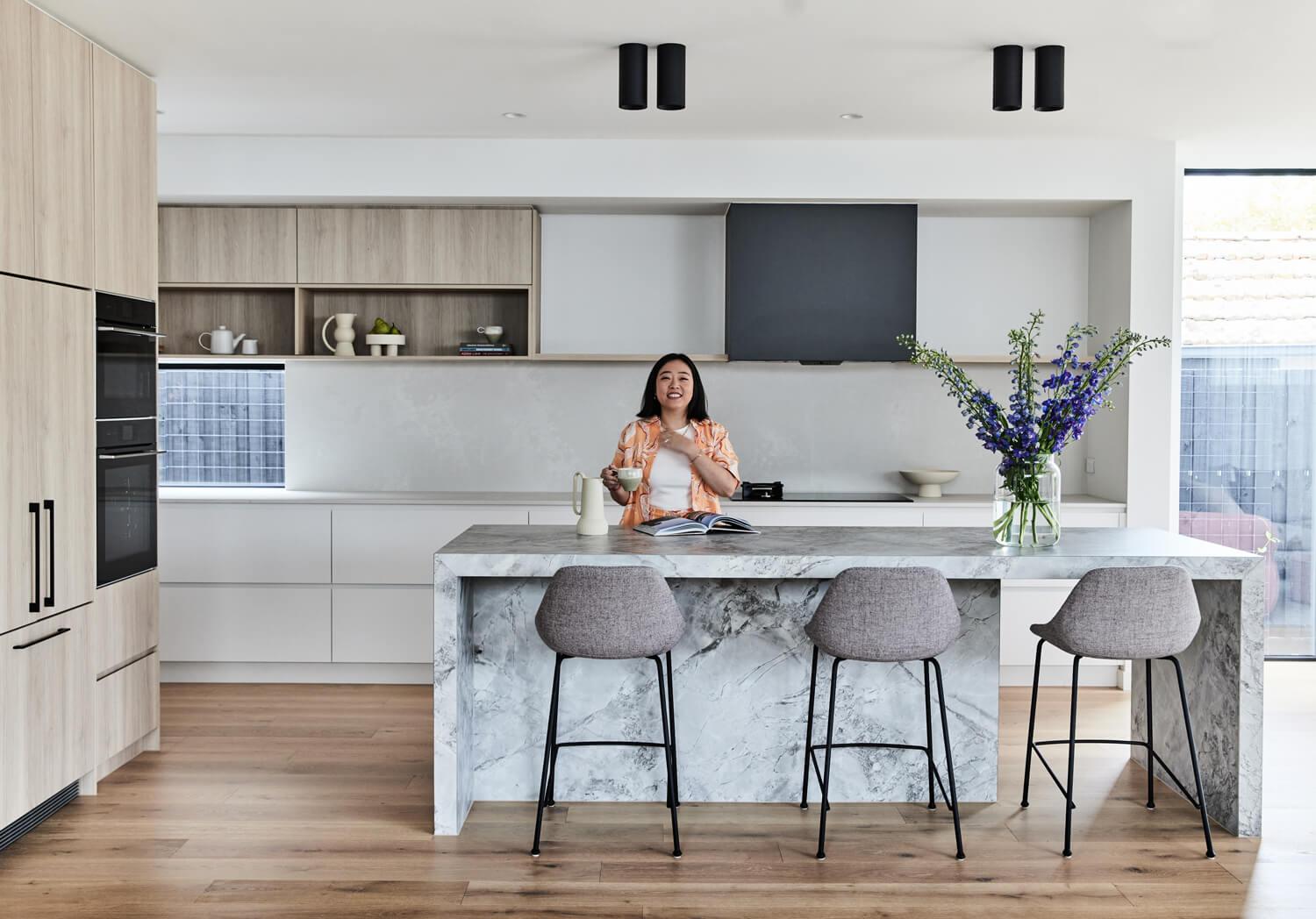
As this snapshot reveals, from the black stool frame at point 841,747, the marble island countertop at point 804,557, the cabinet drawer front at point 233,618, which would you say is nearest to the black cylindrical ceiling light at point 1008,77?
the marble island countertop at point 804,557

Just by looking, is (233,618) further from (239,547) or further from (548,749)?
(548,749)

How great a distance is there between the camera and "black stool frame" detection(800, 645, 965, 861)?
316 cm

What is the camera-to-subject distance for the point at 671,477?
407cm

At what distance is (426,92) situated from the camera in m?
4.49

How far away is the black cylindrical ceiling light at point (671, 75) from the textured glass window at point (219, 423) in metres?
3.10

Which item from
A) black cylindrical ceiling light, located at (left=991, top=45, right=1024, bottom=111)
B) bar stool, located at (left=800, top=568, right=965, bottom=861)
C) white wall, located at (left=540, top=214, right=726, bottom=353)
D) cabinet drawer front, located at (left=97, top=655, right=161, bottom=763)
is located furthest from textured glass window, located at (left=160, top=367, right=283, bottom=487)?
black cylindrical ceiling light, located at (left=991, top=45, right=1024, bottom=111)

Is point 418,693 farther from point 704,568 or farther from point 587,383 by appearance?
point 704,568

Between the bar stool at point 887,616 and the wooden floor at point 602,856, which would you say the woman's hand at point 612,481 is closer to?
the bar stool at point 887,616

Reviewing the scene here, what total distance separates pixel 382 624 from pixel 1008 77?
11.8 ft

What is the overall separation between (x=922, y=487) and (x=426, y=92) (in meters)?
3.06

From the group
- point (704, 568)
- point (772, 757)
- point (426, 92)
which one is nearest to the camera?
point (704, 568)

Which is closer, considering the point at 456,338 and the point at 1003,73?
the point at 1003,73

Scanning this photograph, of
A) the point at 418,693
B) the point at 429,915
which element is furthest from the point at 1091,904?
the point at 418,693

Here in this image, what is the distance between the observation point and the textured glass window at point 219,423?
5.90 m
